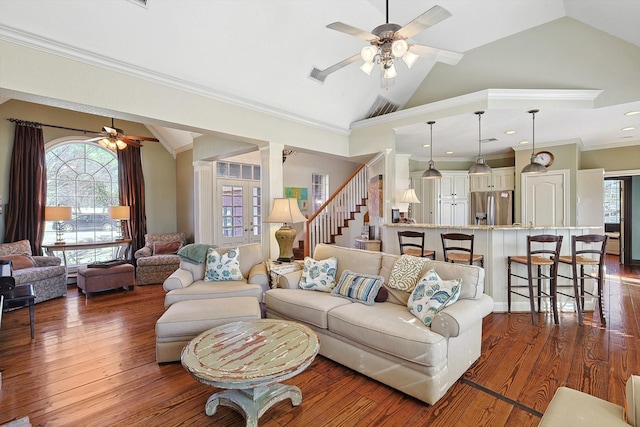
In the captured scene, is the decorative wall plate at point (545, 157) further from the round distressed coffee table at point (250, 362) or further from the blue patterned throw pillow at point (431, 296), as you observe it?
the round distressed coffee table at point (250, 362)

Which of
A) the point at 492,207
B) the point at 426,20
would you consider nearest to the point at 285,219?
the point at 426,20

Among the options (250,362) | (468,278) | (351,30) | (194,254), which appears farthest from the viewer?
(194,254)

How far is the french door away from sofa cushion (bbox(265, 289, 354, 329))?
3686mm

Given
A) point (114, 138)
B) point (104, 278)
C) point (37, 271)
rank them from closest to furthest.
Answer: point (37, 271), point (104, 278), point (114, 138)

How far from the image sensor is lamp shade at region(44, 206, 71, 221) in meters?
5.00

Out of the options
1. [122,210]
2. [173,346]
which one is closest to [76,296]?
[122,210]

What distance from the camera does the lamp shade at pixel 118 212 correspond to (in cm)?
577

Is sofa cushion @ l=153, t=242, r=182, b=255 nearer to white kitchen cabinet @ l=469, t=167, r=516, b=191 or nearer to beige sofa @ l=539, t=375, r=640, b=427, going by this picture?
beige sofa @ l=539, t=375, r=640, b=427

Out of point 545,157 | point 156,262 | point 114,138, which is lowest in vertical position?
point 156,262

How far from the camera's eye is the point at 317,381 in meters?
2.42

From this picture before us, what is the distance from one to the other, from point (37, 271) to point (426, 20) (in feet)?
19.2

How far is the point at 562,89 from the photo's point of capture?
13.6 ft

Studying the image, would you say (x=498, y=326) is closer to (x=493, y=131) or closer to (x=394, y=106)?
(x=493, y=131)

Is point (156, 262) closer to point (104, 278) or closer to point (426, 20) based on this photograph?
point (104, 278)
